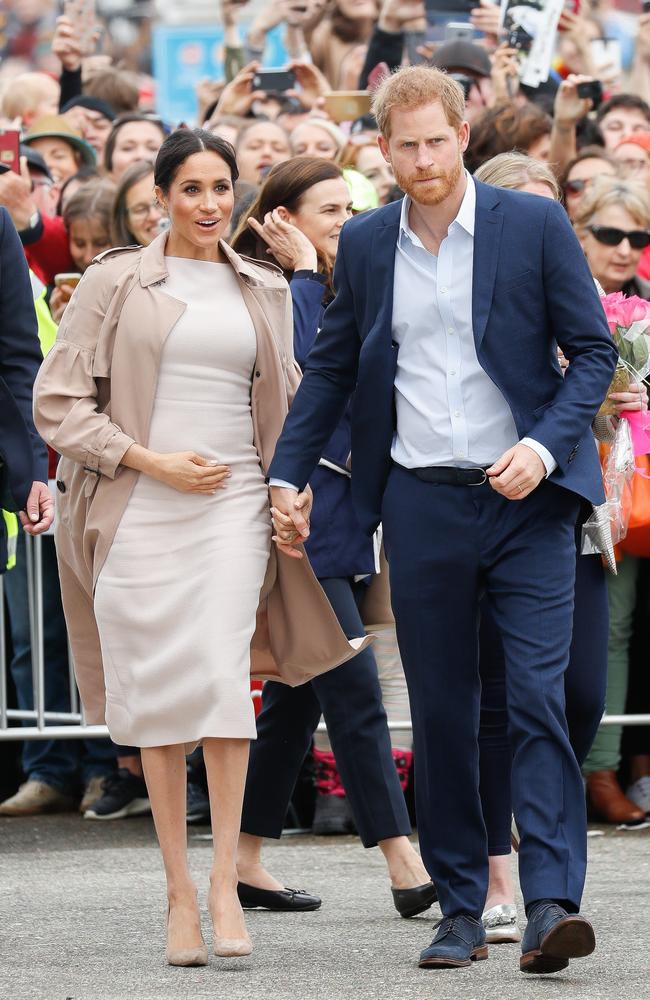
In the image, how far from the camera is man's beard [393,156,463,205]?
4797mm

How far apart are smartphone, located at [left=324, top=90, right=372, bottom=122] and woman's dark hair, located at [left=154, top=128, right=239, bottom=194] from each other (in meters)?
4.61

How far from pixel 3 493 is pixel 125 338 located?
0.97 meters

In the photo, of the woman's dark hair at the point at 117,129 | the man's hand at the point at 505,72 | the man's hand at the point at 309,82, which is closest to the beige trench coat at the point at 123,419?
the woman's dark hair at the point at 117,129

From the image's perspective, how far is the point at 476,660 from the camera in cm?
498

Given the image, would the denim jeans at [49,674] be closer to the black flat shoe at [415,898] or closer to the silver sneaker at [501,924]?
the black flat shoe at [415,898]

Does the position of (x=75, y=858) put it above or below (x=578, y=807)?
below

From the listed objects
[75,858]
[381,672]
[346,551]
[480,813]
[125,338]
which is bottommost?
[75,858]

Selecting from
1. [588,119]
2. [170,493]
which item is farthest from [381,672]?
[588,119]

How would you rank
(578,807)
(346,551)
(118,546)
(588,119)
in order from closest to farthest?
(578,807) < (118,546) < (346,551) < (588,119)

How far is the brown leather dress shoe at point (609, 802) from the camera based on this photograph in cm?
750

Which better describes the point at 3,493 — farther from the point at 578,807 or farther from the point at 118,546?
the point at 578,807

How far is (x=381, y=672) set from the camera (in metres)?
7.33

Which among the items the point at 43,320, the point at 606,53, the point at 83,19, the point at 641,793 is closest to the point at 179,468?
the point at 43,320

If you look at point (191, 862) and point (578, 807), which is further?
point (191, 862)
